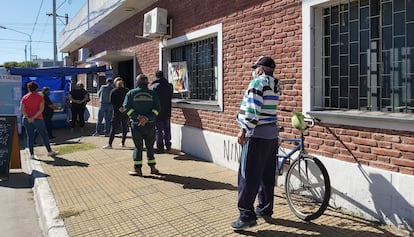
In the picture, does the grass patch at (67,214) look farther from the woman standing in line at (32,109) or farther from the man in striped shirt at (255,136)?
the woman standing in line at (32,109)

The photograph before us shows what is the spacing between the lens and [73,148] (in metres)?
10.3

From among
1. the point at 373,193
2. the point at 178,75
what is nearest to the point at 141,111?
the point at 178,75

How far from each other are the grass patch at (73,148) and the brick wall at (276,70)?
2529mm

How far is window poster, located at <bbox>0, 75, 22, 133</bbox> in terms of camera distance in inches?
522

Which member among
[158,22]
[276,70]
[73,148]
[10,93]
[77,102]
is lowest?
[73,148]

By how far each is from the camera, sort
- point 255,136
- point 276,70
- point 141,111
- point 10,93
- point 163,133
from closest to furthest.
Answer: point 255,136, point 276,70, point 141,111, point 163,133, point 10,93

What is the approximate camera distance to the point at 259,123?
4223 millimetres

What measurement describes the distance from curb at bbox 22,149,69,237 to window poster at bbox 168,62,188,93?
142 inches

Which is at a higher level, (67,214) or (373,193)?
(373,193)

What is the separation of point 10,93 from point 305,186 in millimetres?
11561

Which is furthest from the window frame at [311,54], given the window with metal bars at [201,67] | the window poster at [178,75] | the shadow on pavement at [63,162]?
the shadow on pavement at [63,162]

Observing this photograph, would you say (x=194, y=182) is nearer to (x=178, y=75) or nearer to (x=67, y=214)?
(x=67, y=214)

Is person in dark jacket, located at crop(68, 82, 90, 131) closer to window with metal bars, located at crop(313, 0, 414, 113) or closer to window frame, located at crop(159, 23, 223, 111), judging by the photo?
window frame, located at crop(159, 23, 223, 111)

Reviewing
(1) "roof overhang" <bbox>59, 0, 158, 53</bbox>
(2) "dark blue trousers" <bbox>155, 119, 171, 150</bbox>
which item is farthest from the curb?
(1) "roof overhang" <bbox>59, 0, 158, 53</bbox>
